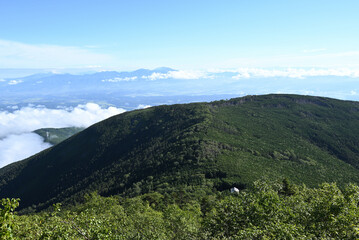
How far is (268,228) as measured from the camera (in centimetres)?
2750

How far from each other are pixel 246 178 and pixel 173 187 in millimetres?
45006

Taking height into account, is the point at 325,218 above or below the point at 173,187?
above

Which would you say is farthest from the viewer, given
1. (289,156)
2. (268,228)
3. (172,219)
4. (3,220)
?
(289,156)

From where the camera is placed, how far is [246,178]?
477ft

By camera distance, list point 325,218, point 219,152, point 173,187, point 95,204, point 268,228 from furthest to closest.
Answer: point 219,152, point 173,187, point 95,204, point 325,218, point 268,228

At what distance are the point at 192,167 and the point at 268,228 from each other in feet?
461

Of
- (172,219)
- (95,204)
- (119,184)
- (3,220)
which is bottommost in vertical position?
(119,184)

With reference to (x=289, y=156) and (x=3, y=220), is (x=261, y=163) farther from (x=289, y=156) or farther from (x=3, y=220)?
(x=3, y=220)

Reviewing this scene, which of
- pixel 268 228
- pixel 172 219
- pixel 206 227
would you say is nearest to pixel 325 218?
pixel 268 228

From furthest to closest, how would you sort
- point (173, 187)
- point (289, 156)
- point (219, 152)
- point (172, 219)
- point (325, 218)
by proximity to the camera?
point (289, 156) < point (219, 152) < point (173, 187) < point (172, 219) < point (325, 218)

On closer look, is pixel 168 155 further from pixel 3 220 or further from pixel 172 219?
pixel 3 220

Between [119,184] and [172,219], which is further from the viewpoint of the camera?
[119,184]

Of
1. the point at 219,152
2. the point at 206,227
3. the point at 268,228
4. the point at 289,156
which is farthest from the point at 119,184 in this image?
the point at 268,228

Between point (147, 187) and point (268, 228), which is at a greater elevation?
point (268, 228)
